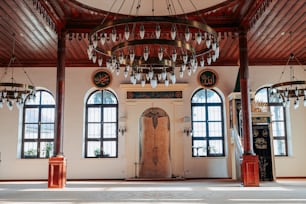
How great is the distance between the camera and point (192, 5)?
8.41 m

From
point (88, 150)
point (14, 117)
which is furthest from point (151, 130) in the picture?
point (14, 117)

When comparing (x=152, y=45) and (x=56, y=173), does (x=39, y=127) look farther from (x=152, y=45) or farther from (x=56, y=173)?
(x=152, y=45)

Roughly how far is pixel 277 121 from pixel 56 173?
8.37m

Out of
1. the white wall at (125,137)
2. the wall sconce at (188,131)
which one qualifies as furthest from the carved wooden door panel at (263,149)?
the wall sconce at (188,131)

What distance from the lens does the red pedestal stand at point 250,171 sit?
9273 mm

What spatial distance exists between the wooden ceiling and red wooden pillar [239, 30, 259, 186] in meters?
0.65

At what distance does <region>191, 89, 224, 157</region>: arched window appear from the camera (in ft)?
43.4

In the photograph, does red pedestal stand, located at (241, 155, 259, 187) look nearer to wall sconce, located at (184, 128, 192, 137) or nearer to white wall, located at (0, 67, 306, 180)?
white wall, located at (0, 67, 306, 180)

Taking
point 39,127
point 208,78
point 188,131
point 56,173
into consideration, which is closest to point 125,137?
point 188,131

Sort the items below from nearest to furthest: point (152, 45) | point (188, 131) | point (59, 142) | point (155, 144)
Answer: point (152, 45), point (59, 142), point (188, 131), point (155, 144)

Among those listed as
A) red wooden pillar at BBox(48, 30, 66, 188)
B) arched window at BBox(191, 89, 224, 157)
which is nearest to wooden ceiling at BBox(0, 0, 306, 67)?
red wooden pillar at BBox(48, 30, 66, 188)

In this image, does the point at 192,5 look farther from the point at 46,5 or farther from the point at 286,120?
the point at 286,120

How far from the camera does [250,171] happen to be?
30.6 ft

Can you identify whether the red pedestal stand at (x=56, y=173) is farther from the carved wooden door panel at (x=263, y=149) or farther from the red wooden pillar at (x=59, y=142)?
the carved wooden door panel at (x=263, y=149)
